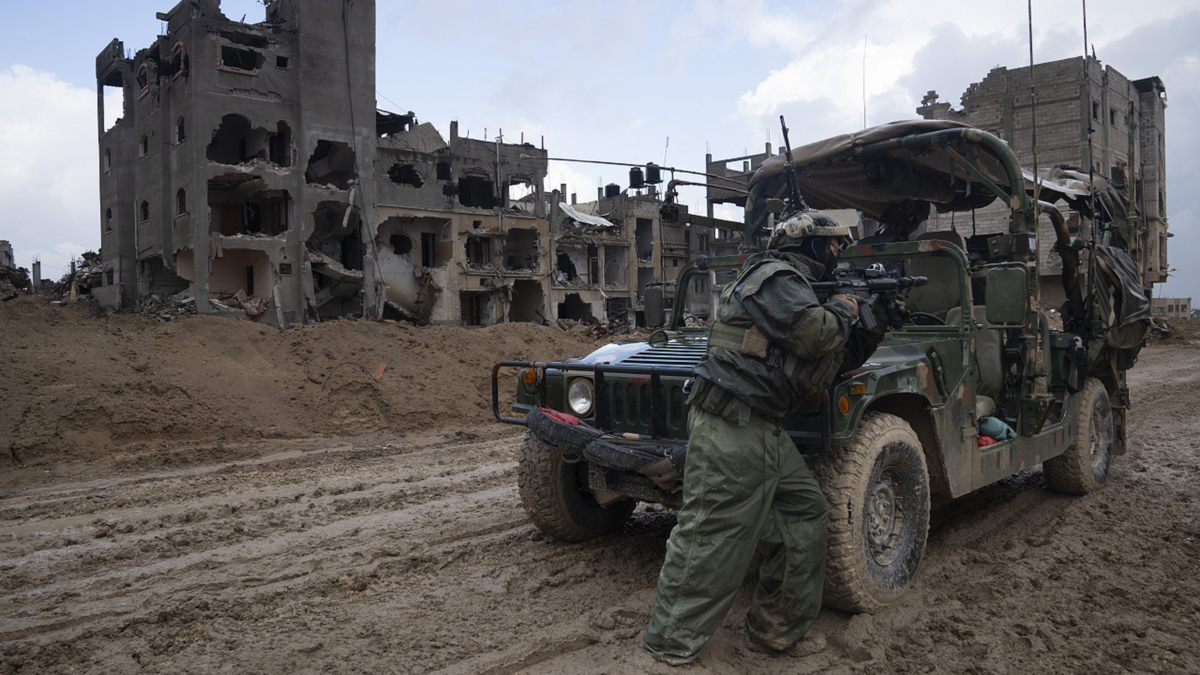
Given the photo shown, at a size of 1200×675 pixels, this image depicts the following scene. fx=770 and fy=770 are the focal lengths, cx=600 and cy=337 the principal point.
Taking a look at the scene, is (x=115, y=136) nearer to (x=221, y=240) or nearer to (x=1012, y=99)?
(x=221, y=240)

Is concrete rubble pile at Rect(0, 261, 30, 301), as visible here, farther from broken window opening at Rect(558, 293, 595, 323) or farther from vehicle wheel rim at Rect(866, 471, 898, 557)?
vehicle wheel rim at Rect(866, 471, 898, 557)

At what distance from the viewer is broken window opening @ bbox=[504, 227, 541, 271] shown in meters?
35.1

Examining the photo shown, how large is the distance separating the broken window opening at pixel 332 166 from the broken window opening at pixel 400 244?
10.7 feet

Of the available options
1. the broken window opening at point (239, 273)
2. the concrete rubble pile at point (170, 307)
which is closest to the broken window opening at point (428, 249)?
the broken window opening at point (239, 273)

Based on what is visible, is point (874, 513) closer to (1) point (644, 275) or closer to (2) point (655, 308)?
(2) point (655, 308)

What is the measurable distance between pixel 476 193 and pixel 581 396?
32033 millimetres

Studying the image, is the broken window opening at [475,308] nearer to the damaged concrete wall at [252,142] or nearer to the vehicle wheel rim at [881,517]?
the damaged concrete wall at [252,142]

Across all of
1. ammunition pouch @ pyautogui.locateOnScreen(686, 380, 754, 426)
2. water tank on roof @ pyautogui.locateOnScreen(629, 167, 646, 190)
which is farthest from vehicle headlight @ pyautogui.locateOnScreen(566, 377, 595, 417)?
water tank on roof @ pyautogui.locateOnScreen(629, 167, 646, 190)

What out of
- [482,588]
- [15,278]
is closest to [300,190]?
[15,278]

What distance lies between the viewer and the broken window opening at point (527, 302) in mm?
35041

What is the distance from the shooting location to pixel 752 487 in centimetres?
340

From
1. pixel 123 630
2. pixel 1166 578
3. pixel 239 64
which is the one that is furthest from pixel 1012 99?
pixel 123 630

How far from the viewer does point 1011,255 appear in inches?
214

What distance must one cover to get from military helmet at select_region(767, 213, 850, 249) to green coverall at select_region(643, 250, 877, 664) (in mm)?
229
